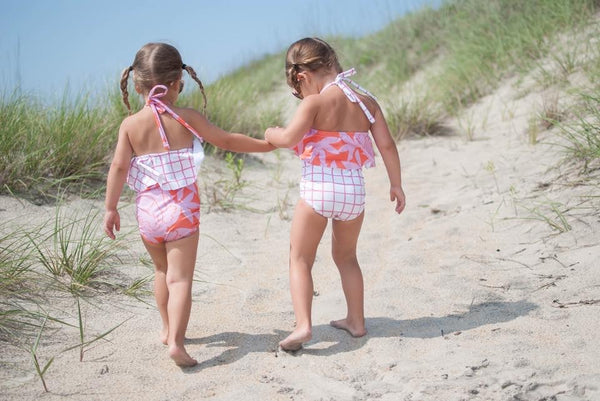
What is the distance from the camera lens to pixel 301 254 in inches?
115

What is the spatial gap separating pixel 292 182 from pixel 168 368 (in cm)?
350

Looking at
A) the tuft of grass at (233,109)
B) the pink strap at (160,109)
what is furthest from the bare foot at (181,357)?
the tuft of grass at (233,109)

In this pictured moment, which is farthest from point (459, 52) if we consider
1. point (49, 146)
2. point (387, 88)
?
point (49, 146)

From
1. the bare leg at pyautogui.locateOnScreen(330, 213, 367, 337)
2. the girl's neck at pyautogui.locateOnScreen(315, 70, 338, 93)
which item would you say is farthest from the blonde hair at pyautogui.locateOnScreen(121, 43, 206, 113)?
the bare leg at pyautogui.locateOnScreen(330, 213, 367, 337)

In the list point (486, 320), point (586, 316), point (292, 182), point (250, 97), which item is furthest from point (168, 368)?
point (250, 97)

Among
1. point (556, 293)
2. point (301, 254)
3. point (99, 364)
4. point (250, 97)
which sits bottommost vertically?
point (556, 293)

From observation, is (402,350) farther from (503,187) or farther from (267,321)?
(503,187)

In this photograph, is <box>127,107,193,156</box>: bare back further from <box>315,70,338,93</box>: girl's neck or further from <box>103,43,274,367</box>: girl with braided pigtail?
<box>315,70,338,93</box>: girl's neck

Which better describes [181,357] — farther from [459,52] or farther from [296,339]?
[459,52]

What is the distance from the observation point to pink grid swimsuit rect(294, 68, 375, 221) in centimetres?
286

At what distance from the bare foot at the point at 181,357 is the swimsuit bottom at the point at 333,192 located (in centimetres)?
82

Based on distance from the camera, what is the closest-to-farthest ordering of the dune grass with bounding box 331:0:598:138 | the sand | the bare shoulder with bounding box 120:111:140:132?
1. the sand
2. the bare shoulder with bounding box 120:111:140:132
3. the dune grass with bounding box 331:0:598:138

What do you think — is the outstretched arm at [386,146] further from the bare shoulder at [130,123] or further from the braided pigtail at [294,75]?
the bare shoulder at [130,123]

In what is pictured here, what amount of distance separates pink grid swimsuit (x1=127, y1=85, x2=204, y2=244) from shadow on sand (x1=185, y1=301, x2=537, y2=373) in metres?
0.59
